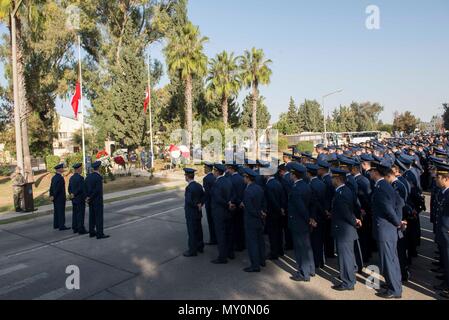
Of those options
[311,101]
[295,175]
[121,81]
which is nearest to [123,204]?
[295,175]

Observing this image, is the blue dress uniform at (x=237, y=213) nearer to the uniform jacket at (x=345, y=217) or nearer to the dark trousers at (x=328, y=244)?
the dark trousers at (x=328, y=244)

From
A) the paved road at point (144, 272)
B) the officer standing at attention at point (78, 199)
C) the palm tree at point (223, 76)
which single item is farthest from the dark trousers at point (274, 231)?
the palm tree at point (223, 76)

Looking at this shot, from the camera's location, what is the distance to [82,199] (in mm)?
9977

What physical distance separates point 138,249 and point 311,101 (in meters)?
79.1

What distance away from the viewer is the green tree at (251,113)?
57.6 meters

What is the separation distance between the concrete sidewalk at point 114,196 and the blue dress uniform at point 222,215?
8685 mm

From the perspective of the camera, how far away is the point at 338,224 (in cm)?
592

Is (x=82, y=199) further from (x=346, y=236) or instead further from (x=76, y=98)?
(x=76, y=98)

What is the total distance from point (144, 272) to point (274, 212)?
9.37 feet

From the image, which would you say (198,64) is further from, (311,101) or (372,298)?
(311,101)

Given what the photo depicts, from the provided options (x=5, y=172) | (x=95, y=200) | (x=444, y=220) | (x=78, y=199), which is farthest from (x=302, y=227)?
(x=5, y=172)

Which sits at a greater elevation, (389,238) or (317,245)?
(389,238)

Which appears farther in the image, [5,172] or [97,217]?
[5,172]

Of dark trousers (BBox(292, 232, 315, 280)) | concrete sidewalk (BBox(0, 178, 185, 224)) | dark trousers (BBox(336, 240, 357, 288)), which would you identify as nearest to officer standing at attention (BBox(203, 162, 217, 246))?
dark trousers (BBox(292, 232, 315, 280))
